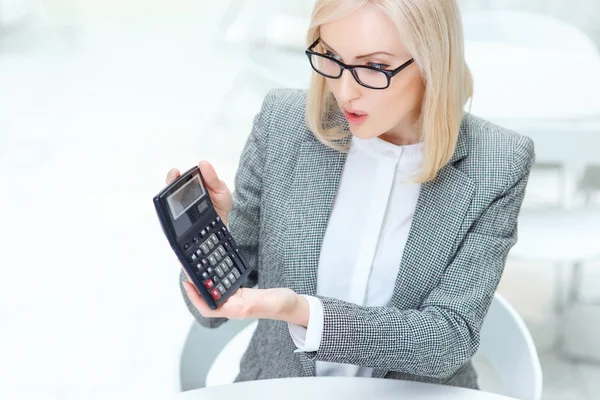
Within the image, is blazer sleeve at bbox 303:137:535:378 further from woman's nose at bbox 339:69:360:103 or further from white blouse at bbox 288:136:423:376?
woman's nose at bbox 339:69:360:103

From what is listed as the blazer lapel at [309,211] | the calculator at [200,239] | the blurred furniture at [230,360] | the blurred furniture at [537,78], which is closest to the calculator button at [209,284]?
the calculator at [200,239]

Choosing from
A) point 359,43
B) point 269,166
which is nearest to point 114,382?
point 269,166

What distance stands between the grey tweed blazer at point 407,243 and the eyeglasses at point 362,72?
0.59 feet

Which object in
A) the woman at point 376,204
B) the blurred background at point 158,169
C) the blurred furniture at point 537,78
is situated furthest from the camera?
the blurred furniture at point 537,78

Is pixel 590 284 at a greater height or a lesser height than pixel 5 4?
lesser

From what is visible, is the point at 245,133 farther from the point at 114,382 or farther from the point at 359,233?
the point at 359,233

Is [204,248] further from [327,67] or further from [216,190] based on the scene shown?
[327,67]

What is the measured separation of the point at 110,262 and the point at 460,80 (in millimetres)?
1655

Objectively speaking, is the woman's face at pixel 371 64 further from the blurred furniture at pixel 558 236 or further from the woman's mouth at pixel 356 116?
the blurred furniture at pixel 558 236

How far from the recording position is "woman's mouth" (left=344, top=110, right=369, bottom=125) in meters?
0.99

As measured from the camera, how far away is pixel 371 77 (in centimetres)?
95

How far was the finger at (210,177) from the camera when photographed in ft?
3.09

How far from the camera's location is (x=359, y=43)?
0.92 meters

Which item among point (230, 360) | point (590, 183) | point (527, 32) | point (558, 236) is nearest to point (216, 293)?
point (230, 360)
